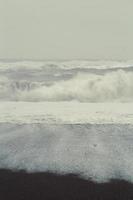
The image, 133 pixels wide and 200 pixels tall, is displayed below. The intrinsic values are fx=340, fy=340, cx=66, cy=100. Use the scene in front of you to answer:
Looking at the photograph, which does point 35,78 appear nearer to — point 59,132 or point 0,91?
point 0,91

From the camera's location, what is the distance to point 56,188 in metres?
1.04

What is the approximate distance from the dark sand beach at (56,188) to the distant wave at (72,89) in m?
1.11

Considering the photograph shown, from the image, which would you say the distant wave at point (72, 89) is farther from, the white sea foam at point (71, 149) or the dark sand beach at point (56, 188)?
the dark sand beach at point (56, 188)

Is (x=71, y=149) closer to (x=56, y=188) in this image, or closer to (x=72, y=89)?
(x=56, y=188)

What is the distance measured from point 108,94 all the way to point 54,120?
0.66m

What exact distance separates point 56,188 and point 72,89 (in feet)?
4.54

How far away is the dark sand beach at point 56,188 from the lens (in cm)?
101

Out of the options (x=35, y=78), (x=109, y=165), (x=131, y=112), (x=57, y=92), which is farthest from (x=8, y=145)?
(x=35, y=78)

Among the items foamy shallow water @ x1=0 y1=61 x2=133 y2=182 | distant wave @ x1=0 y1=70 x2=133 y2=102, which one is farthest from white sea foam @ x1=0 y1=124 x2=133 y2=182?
distant wave @ x1=0 y1=70 x2=133 y2=102

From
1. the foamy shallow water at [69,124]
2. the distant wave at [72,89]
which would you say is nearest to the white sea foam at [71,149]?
the foamy shallow water at [69,124]

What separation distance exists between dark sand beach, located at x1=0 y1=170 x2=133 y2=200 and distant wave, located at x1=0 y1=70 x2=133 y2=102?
111 cm

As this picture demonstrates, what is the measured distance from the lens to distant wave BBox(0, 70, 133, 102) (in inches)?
88.4

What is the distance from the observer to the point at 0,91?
2.39m

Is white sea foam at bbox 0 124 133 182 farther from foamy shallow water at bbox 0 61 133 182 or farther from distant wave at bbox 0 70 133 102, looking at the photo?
distant wave at bbox 0 70 133 102
